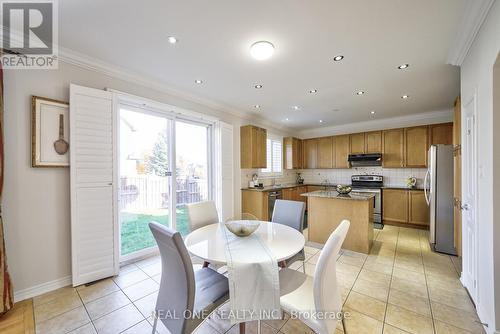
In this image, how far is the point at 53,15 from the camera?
1.73 meters

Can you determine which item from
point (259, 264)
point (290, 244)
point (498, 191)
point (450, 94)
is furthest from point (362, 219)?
point (450, 94)

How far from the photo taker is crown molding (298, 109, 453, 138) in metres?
4.55

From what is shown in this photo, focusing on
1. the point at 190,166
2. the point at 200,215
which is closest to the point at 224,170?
the point at 190,166

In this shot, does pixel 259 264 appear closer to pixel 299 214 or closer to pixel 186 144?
pixel 299 214

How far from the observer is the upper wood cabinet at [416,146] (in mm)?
4496

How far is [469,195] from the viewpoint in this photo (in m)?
2.01

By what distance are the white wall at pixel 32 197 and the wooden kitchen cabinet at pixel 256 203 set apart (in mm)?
2897

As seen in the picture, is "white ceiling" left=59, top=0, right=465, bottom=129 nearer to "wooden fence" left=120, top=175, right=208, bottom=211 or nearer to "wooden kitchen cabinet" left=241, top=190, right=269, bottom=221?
"wooden fence" left=120, top=175, right=208, bottom=211

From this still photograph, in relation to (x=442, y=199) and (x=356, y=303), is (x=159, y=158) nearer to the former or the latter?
(x=356, y=303)

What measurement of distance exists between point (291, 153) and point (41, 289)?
532 cm

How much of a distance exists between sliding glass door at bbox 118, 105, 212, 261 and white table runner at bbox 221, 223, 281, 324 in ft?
6.37

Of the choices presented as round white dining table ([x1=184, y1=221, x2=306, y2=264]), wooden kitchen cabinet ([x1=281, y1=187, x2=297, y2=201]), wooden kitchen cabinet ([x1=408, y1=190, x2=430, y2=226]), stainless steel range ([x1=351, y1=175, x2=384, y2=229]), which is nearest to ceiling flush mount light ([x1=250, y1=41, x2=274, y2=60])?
round white dining table ([x1=184, y1=221, x2=306, y2=264])

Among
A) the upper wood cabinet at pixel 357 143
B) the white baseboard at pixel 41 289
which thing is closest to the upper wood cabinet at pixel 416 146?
the upper wood cabinet at pixel 357 143

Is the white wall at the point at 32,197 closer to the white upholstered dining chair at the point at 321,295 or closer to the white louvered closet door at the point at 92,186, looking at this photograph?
the white louvered closet door at the point at 92,186
